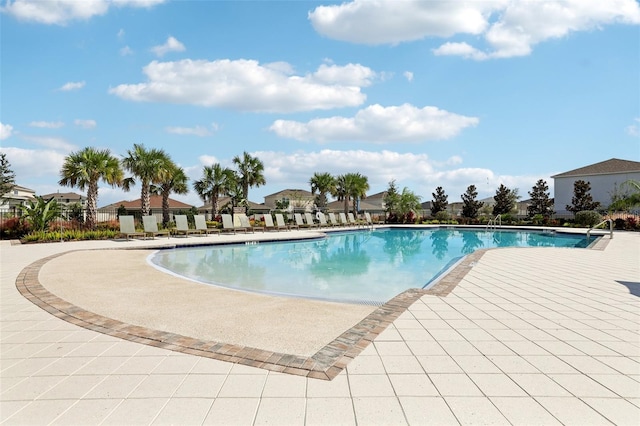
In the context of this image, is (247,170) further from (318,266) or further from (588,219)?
(588,219)

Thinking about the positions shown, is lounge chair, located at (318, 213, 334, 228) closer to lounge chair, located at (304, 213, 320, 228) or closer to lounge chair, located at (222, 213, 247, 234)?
lounge chair, located at (304, 213, 320, 228)

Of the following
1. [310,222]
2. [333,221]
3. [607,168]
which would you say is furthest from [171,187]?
[607,168]

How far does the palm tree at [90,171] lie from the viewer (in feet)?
54.3

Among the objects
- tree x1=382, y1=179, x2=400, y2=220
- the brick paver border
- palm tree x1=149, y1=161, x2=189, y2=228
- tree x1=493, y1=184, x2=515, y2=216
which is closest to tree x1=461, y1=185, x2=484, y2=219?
tree x1=493, y1=184, x2=515, y2=216

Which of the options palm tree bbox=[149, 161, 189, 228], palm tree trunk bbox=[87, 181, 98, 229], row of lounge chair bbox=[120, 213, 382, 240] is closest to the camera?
row of lounge chair bbox=[120, 213, 382, 240]

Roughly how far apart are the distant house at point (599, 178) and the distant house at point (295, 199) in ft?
82.0

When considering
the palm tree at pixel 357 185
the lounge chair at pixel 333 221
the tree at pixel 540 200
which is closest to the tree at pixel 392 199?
the palm tree at pixel 357 185

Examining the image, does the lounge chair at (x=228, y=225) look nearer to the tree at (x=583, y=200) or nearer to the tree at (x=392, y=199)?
the tree at (x=392, y=199)

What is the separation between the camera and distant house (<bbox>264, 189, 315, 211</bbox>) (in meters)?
45.1

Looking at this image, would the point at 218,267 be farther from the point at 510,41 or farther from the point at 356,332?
the point at 510,41

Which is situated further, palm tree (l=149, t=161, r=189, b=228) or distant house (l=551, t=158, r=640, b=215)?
distant house (l=551, t=158, r=640, b=215)

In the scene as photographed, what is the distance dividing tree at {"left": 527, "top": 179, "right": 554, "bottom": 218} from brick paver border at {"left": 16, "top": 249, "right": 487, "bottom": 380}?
30.9 metres

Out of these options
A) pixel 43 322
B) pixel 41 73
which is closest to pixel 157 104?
pixel 41 73

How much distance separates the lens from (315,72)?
12.2 meters
